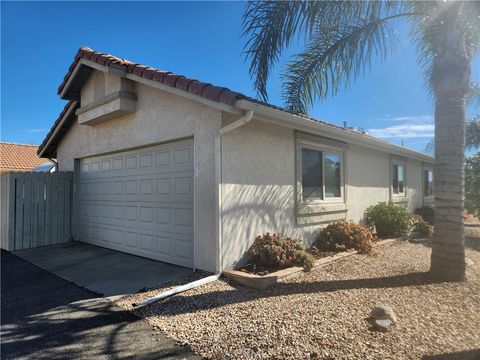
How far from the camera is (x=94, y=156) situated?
31.3ft

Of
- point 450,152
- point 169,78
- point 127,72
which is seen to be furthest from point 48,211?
point 450,152

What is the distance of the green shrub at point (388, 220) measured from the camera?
9.88m

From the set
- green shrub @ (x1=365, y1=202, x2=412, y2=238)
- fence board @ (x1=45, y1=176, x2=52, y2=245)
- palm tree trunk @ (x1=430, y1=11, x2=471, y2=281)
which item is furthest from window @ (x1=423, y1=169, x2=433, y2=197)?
fence board @ (x1=45, y1=176, x2=52, y2=245)

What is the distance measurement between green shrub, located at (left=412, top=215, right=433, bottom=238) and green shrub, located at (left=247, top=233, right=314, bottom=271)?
21.3 ft

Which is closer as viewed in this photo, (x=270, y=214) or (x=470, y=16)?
(x=470, y=16)

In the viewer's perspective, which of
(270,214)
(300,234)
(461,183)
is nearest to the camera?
(461,183)

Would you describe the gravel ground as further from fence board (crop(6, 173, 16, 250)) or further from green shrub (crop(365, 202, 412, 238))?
fence board (crop(6, 173, 16, 250))

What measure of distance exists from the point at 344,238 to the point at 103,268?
5693 mm

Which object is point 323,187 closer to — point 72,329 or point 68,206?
point 72,329

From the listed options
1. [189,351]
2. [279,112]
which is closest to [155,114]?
[279,112]

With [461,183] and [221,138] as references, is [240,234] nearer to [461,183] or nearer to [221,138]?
[221,138]

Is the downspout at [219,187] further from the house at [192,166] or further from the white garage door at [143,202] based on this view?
the white garage door at [143,202]

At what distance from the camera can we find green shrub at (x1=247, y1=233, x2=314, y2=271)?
6.02 m

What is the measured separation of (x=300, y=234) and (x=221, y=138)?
10.8 feet
